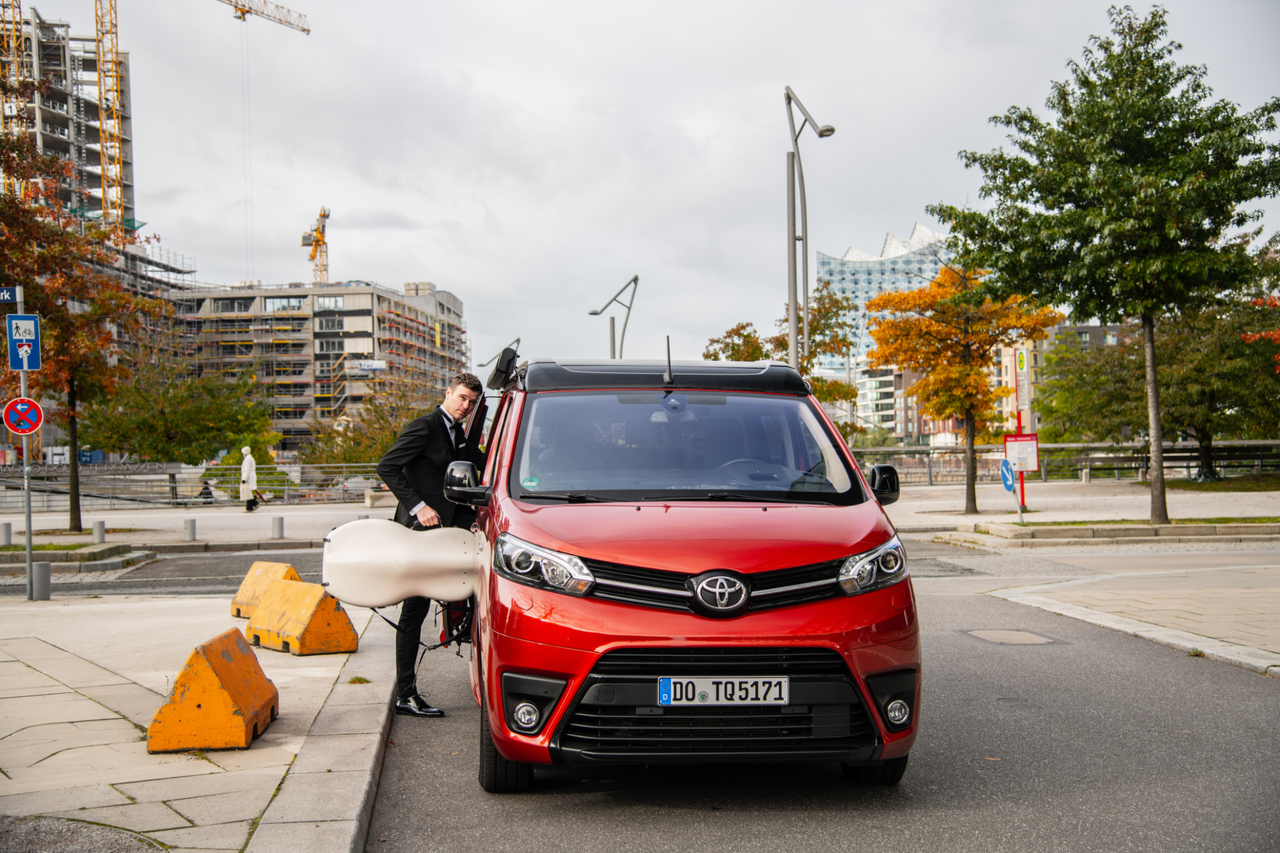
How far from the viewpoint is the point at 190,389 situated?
47906mm

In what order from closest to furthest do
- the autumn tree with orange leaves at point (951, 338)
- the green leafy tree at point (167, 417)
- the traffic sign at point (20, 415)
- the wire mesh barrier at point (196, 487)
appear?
1. the traffic sign at point (20, 415)
2. the autumn tree with orange leaves at point (951, 338)
3. the wire mesh barrier at point (196, 487)
4. the green leafy tree at point (167, 417)

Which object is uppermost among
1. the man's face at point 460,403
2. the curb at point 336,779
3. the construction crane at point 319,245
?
the construction crane at point 319,245

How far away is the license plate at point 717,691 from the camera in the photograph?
149 inches

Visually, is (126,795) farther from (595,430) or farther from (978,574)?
(978,574)

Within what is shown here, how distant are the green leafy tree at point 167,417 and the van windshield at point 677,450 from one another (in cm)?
4632

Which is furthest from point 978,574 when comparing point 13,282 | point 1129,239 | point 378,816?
point 13,282

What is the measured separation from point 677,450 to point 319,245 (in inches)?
6650

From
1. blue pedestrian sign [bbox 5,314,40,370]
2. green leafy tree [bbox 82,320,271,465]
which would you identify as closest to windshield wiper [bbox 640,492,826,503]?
blue pedestrian sign [bbox 5,314,40,370]

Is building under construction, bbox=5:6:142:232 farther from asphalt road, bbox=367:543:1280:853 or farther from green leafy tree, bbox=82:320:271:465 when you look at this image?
asphalt road, bbox=367:543:1280:853

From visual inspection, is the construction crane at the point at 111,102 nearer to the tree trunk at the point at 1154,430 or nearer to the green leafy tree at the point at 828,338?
the green leafy tree at the point at 828,338

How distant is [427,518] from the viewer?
5566 millimetres

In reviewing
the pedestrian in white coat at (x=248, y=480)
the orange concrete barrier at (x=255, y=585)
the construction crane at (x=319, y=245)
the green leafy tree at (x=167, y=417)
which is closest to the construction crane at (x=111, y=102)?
the construction crane at (x=319, y=245)

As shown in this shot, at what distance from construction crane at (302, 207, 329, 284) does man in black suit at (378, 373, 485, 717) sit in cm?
16530

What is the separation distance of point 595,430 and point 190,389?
47.5 m
